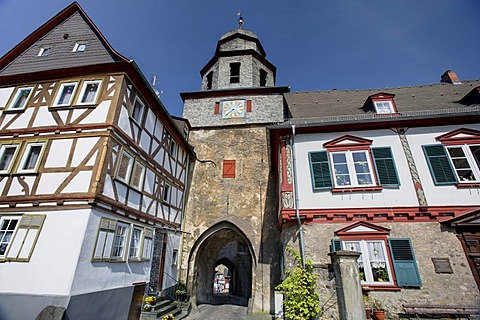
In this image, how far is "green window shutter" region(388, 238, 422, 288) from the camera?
22.2 ft

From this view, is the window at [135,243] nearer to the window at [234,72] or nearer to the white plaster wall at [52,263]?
the white plaster wall at [52,263]

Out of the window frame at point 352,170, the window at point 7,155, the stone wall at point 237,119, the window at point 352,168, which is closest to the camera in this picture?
the window at point 7,155

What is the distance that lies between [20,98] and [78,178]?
4.91m

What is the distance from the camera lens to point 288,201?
8422 millimetres

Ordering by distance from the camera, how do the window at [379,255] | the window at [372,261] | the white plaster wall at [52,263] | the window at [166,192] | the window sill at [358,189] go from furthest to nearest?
the window at [166,192]
the window sill at [358,189]
the window at [372,261]
the window at [379,255]
the white plaster wall at [52,263]

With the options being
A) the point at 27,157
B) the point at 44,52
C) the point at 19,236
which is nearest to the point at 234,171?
the point at 27,157

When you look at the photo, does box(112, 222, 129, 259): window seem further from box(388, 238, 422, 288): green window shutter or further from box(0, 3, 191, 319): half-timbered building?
box(388, 238, 422, 288): green window shutter

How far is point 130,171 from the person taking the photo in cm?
817

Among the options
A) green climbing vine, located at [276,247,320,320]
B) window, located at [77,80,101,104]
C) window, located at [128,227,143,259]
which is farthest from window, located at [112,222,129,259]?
green climbing vine, located at [276,247,320,320]

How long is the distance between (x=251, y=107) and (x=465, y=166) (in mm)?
10810

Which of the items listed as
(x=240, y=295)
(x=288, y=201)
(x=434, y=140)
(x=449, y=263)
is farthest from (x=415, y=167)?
(x=240, y=295)

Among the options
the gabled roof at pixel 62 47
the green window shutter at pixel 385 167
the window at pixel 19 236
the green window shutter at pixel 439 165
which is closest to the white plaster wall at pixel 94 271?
the window at pixel 19 236

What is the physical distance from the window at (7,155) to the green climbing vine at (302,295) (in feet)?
30.2

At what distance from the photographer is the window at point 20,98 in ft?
27.8
